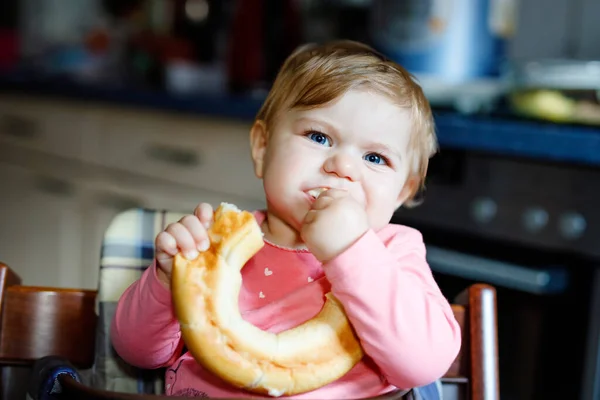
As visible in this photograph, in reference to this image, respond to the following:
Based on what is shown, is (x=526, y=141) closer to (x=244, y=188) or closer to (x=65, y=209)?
(x=244, y=188)

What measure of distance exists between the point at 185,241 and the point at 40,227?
1.94m

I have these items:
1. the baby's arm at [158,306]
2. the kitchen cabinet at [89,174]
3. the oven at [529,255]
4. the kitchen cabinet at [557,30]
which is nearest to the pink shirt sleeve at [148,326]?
the baby's arm at [158,306]

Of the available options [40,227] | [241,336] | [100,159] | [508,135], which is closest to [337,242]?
[241,336]

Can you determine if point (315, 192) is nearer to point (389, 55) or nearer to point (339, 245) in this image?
point (339, 245)

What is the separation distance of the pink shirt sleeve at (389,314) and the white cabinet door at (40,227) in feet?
5.89

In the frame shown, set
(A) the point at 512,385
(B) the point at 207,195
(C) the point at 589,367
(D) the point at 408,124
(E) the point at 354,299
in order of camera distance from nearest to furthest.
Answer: (E) the point at 354,299
(D) the point at 408,124
(C) the point at 589,367
(A) the point at 512,385
(B) the point at 207,195

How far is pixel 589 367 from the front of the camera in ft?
4.11

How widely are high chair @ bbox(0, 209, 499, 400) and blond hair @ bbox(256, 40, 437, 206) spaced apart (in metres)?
0.16

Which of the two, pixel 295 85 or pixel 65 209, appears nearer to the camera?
pixel 295 85

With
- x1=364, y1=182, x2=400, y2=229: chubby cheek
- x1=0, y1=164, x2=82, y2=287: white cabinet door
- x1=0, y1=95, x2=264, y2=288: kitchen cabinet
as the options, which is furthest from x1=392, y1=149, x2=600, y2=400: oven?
x1=0, y1=164, x2=82, y2=287: white cabinet door

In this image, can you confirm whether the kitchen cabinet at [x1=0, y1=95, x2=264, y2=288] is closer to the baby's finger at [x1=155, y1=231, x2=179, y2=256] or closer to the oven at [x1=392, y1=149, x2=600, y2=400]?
the oven at [x1=392, y1=149, x2=600, y2=400]

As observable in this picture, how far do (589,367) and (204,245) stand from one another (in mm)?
826

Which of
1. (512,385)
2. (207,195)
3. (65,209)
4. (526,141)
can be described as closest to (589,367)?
(512,385)

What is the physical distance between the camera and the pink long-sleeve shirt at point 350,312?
637 millimetres
